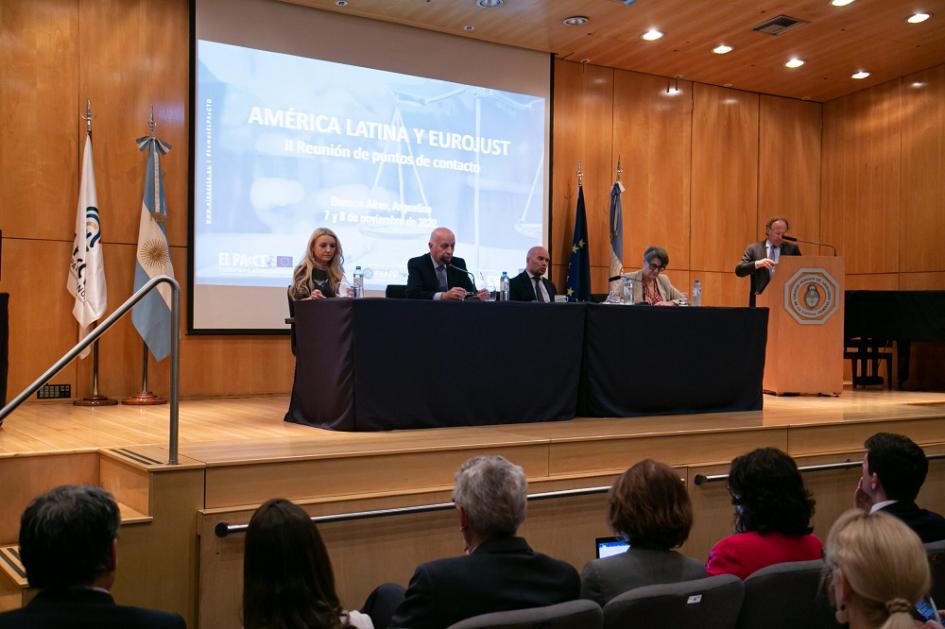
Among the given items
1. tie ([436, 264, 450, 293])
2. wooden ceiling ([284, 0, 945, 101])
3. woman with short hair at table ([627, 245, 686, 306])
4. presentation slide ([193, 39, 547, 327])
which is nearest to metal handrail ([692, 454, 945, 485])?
woman with short hair at table ([627, 245, 686, 306])

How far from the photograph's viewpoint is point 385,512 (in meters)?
→ 3.78

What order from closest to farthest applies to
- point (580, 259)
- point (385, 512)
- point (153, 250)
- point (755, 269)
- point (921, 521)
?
point (921, 521) → point (385, 512) → point (153, 250) → point (755, 269) → point (580, 259)

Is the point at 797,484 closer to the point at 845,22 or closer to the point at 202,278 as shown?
the point at 202,278

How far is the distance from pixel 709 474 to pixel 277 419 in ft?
8.21

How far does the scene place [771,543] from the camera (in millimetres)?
2539

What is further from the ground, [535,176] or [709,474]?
[535,176]

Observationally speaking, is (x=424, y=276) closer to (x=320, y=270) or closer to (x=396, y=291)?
(x=396, y=291)

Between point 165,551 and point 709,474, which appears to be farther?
point 709,474

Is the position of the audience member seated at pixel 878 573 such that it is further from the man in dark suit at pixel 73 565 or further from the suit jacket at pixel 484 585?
the man in dark suit at pixel 73 565

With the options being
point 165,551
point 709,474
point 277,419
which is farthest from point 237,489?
point 709,474

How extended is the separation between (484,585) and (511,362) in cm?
299

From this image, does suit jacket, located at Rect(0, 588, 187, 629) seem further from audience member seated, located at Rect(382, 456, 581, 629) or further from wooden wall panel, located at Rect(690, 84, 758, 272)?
wooden wall panel, located at Rect(690, 84, 758, 272)

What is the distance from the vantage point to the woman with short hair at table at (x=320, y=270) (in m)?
5.29

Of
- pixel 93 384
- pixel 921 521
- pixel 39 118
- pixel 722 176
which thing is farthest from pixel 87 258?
pixel 722 176
